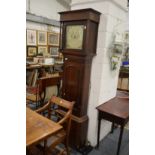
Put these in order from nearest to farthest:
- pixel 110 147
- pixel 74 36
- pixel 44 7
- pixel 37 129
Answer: pixel 37 129
pixel 74 36
pixel 110 147
pixel 44 7

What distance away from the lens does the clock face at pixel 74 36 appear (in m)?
2.01

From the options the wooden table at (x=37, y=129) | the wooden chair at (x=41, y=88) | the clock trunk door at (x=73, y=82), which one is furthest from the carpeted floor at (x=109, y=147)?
the wooden chair at (x=41, y=88)

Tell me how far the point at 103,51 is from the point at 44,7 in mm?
3690

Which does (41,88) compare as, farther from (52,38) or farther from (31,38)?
(52,38)

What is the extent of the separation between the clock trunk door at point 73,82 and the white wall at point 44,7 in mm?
3063

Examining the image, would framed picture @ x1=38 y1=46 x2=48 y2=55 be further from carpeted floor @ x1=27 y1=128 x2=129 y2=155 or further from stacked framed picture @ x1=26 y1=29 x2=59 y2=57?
carpeted floor @ x1=27 y1=128 x2=129 y2=155

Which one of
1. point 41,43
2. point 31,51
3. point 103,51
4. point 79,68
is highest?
point 41,43

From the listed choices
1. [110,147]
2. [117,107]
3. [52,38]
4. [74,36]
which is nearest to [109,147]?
[110,147]

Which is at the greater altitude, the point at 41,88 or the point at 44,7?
the point at 44,7

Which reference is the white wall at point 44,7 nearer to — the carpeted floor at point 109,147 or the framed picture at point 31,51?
the framed picture at point 31,51

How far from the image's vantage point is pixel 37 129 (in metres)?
1.43
